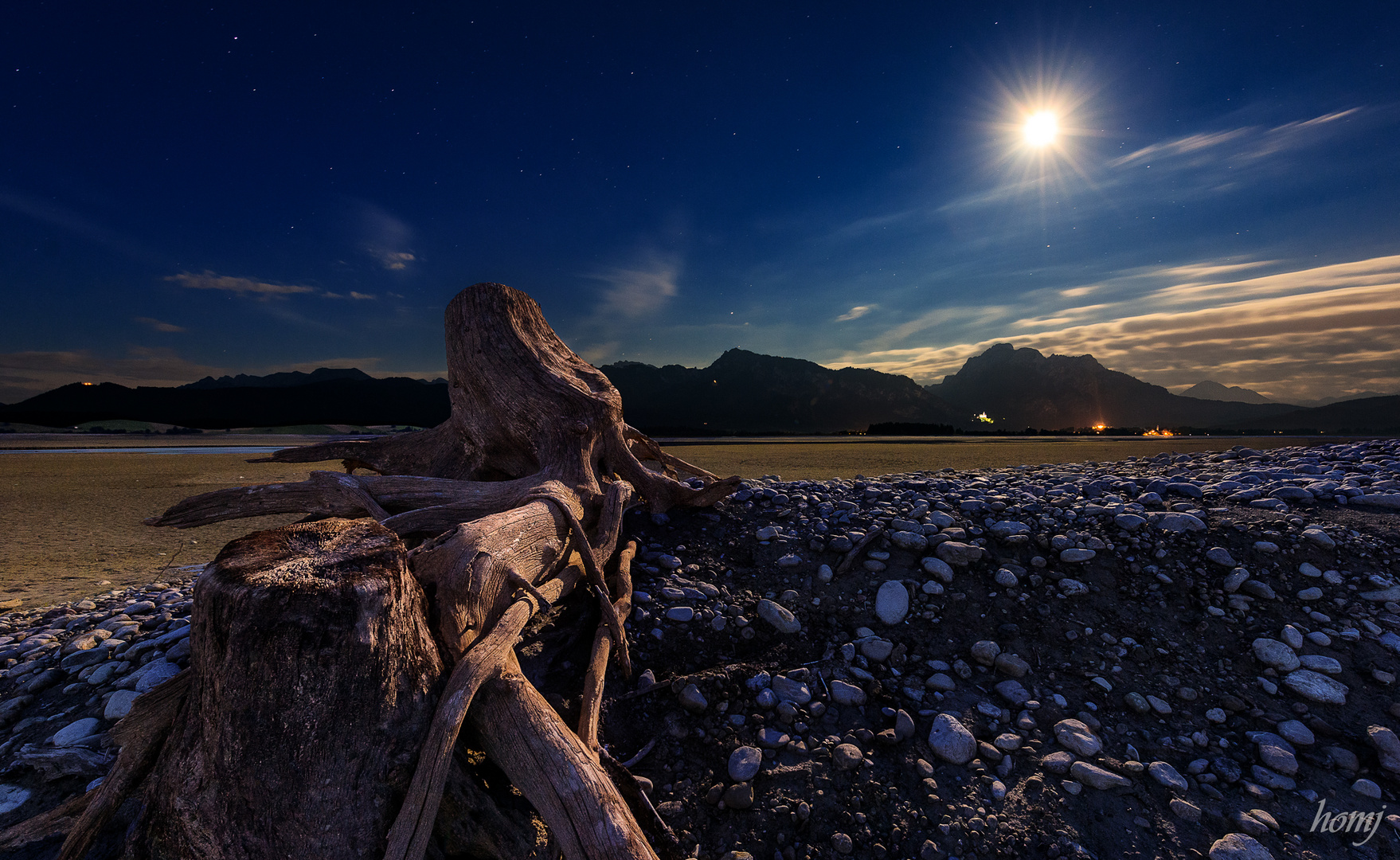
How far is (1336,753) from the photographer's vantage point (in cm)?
282

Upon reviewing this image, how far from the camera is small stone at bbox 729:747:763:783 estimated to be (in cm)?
276

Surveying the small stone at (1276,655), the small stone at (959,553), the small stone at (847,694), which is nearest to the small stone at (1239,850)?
the small stone at (1276,655)

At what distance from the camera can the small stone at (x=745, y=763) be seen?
9.07ft

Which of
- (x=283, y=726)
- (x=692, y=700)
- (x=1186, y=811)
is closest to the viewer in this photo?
(x=283, y=726)

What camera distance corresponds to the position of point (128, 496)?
11016 millimetres

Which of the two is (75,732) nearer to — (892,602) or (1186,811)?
(892,602)

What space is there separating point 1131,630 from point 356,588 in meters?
4.84

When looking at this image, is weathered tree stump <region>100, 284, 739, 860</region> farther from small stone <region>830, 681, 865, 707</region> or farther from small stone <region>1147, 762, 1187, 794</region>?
small stone <region>1147, 762, 1187, 794</region>

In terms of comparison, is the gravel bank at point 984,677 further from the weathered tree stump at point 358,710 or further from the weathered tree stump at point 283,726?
the weathered tree stump at point 283,726

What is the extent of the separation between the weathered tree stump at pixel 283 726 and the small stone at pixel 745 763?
167 centimetres

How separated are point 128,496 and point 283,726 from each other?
14.3 m

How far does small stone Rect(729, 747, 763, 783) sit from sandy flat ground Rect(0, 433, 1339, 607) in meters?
6.83

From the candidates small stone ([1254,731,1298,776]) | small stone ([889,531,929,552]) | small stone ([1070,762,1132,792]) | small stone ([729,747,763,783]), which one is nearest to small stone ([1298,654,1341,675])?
small stone ([1254,731,1298,776])

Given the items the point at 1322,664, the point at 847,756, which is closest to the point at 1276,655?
the point at 1322,664
